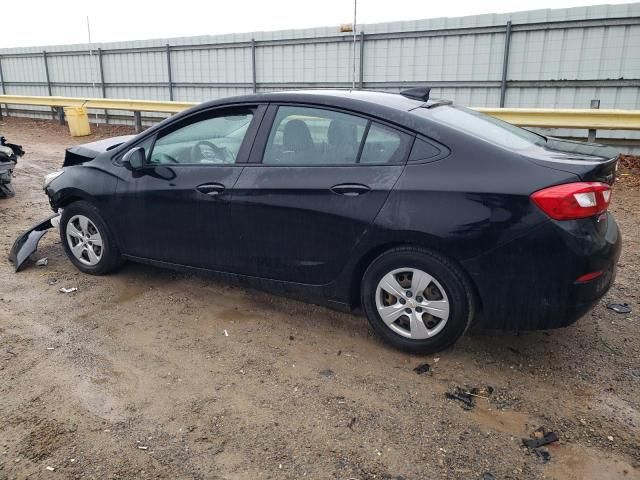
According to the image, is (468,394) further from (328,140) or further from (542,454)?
(328,140)

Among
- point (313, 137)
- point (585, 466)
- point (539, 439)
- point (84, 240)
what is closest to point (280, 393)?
point (539, 439)

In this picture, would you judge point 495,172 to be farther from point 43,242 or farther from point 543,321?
point 43,242

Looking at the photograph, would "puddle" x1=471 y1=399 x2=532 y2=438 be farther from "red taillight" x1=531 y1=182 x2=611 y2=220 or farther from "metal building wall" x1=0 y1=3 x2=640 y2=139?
"metal building wall" x1=0 y1=3 x2=640 y2=139

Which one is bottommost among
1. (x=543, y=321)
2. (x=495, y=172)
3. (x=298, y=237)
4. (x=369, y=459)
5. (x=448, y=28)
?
(x=369, y=459)

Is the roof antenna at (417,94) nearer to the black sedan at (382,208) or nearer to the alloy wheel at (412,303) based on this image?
the black sedan at (382,208)

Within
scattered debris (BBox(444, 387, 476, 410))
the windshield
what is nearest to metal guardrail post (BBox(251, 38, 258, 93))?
the windshield

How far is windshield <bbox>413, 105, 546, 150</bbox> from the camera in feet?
11.0

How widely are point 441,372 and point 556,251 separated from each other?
100 cm

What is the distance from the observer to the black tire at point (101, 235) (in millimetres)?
4605

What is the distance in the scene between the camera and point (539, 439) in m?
2.67

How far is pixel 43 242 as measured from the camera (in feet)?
19.0

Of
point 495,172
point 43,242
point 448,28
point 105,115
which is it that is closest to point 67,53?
point 105,115

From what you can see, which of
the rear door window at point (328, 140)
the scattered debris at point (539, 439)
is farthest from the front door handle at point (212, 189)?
the scattered debris at point (539, 439)

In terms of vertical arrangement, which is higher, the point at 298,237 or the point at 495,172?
the point at 495,172
